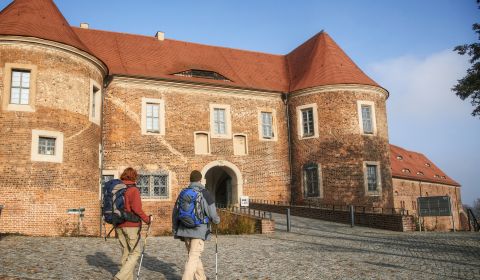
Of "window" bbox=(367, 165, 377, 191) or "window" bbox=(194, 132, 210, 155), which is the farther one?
"window" bbox=(367, 165, 377, 191)

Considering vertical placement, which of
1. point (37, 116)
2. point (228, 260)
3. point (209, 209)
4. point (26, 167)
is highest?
point (37, 116)

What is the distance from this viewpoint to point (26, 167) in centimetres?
1573

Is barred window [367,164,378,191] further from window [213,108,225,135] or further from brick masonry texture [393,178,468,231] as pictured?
brick masonry texture [393,178,468,231]

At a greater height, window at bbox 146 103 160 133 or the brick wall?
window at bbox 146 103 160 133

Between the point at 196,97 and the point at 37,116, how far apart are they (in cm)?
908

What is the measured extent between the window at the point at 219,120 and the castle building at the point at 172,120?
6 cm

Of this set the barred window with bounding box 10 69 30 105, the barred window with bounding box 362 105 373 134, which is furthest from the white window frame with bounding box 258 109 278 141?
the barred window with bounding box 10 69 30 105

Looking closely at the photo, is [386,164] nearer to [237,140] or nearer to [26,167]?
[237,140]

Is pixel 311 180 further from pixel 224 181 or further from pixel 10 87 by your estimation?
pixel 10 87

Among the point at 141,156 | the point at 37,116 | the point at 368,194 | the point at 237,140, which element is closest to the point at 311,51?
the point at 237,140

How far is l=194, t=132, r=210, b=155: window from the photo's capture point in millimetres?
23312

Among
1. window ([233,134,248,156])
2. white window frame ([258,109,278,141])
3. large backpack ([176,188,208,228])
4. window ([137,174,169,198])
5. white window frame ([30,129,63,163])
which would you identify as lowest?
large backpack ([176,188,208,228])

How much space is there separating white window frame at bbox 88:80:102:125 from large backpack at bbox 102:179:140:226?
1271 centimetres

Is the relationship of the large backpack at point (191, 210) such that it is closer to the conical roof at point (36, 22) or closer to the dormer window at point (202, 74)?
the conical roof at point (36, 22)
